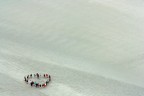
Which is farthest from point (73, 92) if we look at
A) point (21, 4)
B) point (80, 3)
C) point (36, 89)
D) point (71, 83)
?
point (21, 4)

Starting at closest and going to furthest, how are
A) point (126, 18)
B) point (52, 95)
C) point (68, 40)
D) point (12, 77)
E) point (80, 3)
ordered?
point (52, 95), point (12, 77), point (68, 40), point (126, 18), point (80, 3)

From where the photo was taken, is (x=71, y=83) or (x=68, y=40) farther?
(x=68, y=40)

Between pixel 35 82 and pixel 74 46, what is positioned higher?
pixel 74 46

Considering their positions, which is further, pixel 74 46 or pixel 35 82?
pixel 74 46

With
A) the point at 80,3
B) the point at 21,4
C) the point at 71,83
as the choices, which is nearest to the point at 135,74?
the point at 71,83

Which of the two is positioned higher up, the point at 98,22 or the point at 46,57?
the point at 98,22

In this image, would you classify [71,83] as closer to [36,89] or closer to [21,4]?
[36,89]

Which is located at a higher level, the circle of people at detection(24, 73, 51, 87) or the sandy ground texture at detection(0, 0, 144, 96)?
the sandy ground texture at detection(0, 0, 144, 96)

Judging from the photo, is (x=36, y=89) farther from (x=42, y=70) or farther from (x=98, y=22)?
(x=98, y=22)

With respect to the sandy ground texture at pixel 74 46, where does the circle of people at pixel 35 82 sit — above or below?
below

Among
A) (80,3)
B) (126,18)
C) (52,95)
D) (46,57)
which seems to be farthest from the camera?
(80,3)
